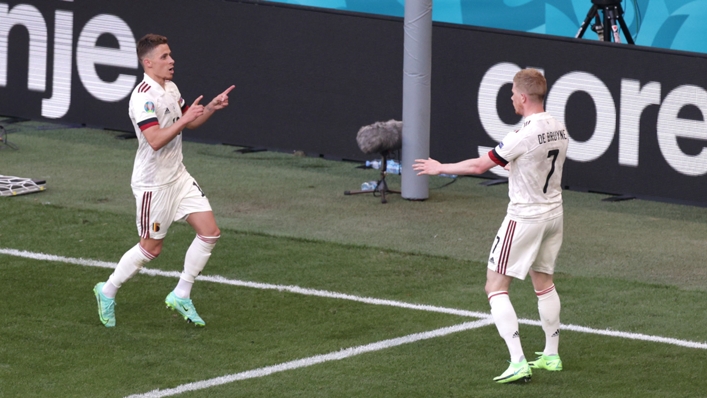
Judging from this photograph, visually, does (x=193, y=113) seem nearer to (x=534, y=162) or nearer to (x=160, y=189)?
(x=160, y=189)

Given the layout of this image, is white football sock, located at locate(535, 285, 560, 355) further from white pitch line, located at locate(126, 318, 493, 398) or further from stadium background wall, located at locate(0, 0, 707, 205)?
stadium background wall, located at locate(0, 0, 707, 205)

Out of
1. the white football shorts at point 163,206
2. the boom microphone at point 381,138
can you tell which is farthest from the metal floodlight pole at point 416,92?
the white football shorts at point 163,206

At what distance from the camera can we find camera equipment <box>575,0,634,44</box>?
14875 mm

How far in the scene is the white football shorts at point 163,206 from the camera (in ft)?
25.8

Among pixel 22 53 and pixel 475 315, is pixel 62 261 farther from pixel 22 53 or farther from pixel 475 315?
pixel 22 53

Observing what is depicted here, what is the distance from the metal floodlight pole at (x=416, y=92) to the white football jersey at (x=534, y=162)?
5.34 metres

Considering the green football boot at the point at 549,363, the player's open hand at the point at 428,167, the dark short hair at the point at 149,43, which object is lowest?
the green football boot at the point at 549,363

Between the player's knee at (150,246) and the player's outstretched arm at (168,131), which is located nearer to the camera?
the player's outstretched arm at (168,131)

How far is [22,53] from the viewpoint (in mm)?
15977

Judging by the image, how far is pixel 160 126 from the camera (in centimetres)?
784

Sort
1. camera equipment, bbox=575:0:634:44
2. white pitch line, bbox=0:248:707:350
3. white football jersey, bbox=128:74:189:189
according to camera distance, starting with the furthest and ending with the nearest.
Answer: camera equipment, bbox=575:0:634:44, white pitch line, bbox=0:248:707:350, white football jersey, bbox=128:74:189:189

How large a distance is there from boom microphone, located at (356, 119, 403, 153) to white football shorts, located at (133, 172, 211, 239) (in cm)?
444

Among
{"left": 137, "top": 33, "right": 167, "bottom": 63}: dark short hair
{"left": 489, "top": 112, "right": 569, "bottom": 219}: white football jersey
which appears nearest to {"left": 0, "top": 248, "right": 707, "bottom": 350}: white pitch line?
{"left": 489, "top": 112, "right": 569, "bottom": 219}: white football jersey

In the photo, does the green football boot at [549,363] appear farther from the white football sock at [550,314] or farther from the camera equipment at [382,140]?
the camera equipment at [382,140]
